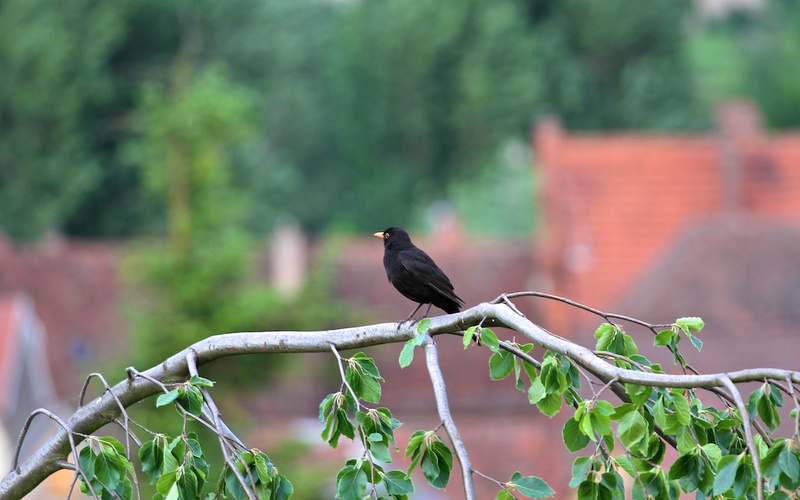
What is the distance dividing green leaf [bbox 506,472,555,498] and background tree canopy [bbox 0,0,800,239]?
92.1ft

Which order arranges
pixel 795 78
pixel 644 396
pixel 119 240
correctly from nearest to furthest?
pixel 644 396 < pixel 119 240 < pixel 795 78

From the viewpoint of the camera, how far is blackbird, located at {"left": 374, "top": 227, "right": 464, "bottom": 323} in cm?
479

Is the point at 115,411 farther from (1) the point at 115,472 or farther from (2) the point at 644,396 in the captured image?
(2) the point at 644,396

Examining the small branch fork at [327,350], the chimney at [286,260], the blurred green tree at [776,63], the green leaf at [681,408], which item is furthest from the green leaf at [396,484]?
the blurred green tree at [776,63]

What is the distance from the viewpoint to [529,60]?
39469mm

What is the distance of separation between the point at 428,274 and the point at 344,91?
123ft

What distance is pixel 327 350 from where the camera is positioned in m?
3.35

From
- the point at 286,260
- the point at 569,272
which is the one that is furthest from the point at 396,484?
the point at 286,260

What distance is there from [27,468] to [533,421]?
2218 cm

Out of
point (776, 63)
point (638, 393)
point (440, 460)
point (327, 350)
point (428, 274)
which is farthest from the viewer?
point (776, 63)

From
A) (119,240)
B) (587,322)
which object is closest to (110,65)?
(119,240)

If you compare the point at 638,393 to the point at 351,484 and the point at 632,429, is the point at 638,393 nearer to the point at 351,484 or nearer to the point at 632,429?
the point at 632,429

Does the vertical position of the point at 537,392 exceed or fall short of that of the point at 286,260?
it exceeds it

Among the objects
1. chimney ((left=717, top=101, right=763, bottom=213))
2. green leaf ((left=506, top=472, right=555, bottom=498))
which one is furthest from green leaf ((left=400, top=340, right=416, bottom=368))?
chimney ((left=717, top=101, right=763, bottom=213))
